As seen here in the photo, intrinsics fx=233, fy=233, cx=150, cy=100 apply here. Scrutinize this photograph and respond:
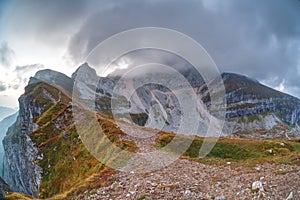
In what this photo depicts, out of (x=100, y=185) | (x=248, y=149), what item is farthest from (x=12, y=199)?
(x=248, y=149)

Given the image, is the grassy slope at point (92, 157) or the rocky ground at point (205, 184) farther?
the grassy slope at point (92, 157)

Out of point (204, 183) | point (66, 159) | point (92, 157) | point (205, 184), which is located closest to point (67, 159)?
point (66, 159)

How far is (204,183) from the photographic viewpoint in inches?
776

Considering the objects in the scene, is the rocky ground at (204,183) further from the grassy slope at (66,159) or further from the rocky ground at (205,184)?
the grassy slope at (66,159)

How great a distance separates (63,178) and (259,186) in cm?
2920

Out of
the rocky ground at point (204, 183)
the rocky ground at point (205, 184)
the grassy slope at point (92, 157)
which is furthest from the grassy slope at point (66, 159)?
the rocky ground at point (205, 184)

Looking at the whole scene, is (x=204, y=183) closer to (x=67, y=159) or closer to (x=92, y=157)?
(x=92, y=157)

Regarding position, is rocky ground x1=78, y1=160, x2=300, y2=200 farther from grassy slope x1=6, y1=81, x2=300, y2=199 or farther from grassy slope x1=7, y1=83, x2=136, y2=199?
grassy slope x1=7, y1=83, x2=136, y2=199

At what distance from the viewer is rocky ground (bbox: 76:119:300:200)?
16.5m

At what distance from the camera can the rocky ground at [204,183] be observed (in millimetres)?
16516

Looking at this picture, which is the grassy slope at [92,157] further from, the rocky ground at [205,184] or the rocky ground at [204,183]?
the rocky ground at [205,184]

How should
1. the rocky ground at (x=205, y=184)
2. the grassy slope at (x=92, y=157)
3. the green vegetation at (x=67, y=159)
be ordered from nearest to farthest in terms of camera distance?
the rocky ground at (x=205, y=184), the green vegetation at (x=67, y=159), the grassy slope at (x=92, y=157)

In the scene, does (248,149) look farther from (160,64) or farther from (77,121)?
(77,121)

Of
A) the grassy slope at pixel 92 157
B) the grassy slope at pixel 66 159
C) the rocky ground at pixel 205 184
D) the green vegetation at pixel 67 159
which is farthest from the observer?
the grassy slope at pixel 92 157
